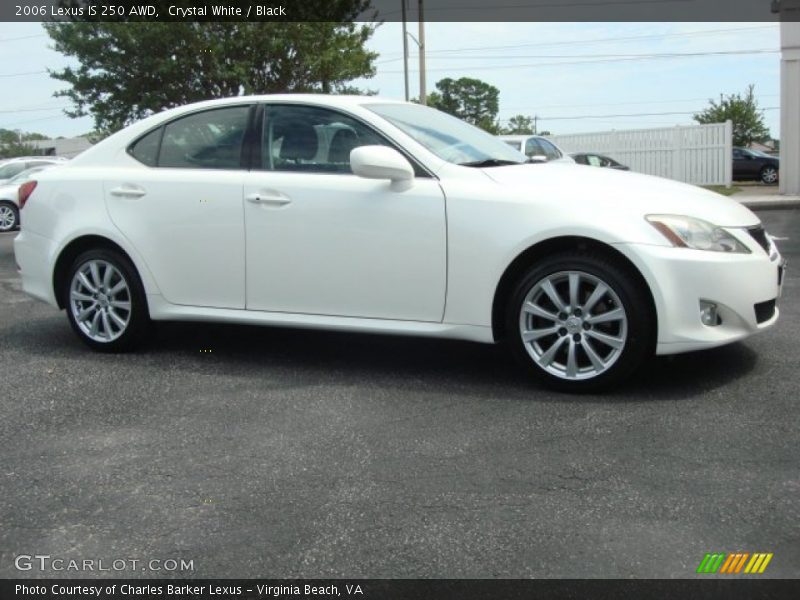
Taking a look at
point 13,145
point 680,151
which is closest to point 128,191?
point 680,151

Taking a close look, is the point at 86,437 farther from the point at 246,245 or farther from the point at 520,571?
the point at 520,571

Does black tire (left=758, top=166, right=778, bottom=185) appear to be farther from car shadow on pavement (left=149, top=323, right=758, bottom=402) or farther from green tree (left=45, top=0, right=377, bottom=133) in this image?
car shadow on pavement (left=149, top=323, right=758, bottom=402)

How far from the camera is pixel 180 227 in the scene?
526cm

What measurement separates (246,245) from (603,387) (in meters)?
2.16

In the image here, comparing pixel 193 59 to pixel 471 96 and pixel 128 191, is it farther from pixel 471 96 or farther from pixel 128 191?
pixel 471 96

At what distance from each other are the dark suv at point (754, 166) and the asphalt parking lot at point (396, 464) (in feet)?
83.3

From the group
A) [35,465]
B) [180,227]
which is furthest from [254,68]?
[35,465]

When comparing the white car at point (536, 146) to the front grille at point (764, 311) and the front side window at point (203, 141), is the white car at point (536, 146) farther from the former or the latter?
the front grille at point (764, 311)

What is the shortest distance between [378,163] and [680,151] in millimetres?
22142

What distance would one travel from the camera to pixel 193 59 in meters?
26.2

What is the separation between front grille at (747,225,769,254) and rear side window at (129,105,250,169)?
2908 millimetres
